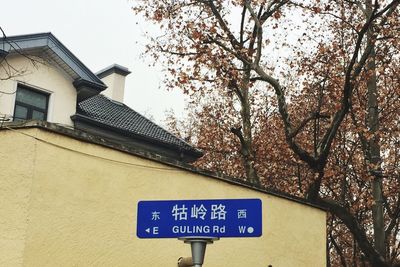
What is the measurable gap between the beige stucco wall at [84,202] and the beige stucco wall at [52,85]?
27.1ft

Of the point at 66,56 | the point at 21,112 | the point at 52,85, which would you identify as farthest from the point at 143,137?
the point at 21,112

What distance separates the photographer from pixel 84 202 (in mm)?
6402

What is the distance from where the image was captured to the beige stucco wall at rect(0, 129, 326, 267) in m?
5.82

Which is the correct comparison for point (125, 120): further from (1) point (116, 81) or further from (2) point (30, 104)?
(2) point (30, 104)

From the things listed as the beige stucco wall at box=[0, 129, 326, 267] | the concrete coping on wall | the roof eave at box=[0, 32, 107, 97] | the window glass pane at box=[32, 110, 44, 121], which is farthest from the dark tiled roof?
the beige stucco wall at box=[0, 129, 326, 267]

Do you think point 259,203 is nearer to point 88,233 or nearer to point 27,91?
point 88,233

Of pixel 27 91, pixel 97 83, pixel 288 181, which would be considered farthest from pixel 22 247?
pixel 288 181

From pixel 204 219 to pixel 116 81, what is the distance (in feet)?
54.5

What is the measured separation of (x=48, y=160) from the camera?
614 cm

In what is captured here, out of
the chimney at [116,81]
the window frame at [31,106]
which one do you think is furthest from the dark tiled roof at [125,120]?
the window frame at [31,106]

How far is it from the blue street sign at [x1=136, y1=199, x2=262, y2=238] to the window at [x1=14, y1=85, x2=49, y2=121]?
1038cm

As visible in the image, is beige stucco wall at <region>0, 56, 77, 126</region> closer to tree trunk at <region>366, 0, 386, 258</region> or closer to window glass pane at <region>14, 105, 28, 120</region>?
window glass pane at <region>14, 105, 28, 120</region>

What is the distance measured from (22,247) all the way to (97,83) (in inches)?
423

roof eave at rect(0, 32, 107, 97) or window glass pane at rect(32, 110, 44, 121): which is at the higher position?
roof eave at rect(0, 32, 107, 97)
